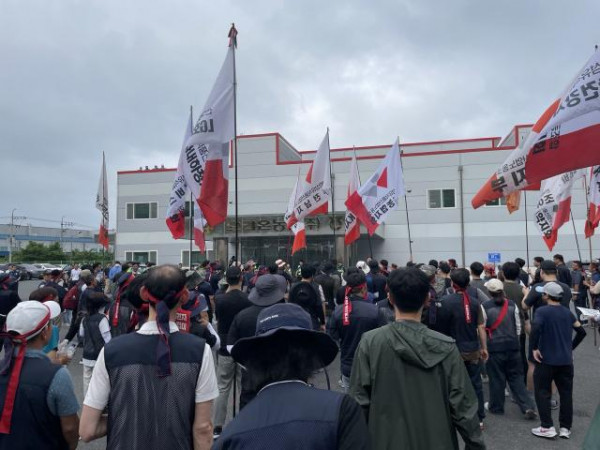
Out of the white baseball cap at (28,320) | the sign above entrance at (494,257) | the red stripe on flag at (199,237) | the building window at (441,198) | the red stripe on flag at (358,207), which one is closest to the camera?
the white baseball cap at (28,320)

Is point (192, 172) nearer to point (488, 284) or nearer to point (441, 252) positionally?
point (488, 284)

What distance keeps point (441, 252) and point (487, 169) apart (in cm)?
608

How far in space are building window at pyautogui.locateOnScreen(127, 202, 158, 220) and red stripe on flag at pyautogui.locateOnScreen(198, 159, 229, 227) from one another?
28.9 meters

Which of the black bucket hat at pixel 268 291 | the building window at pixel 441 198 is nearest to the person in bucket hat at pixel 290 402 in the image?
the black bucket hat at pixel 268 291

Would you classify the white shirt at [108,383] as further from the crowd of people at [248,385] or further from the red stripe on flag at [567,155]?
the red stripe on flag at [567,155]

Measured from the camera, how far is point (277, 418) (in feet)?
5.22

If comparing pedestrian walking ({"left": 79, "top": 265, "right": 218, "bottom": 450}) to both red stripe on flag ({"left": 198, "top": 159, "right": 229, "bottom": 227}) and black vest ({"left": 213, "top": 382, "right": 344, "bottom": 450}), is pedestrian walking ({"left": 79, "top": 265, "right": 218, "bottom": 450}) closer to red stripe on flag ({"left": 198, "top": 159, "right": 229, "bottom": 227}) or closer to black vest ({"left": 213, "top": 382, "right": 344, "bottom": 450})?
black vest ({"left": 213, "top": 382, "right": 344, "bottom": 450})

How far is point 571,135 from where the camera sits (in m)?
4.74

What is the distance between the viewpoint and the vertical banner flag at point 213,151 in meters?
7.89

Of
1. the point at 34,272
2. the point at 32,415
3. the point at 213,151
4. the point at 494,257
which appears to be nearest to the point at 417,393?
the point at 32,415

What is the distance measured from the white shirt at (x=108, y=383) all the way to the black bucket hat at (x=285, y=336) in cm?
76

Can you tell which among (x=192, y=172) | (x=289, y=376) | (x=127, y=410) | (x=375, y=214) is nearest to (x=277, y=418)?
(x=289, y=376)

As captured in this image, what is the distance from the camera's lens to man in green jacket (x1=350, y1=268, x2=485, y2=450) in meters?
2.59

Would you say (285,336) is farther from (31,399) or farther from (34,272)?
(34,272)
